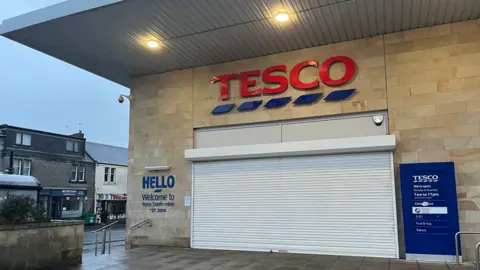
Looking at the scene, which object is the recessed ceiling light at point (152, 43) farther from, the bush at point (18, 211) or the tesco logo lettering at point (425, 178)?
the tesco logo lettering at point (425, 178)

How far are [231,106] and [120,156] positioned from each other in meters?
32.6

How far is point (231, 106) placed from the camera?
11.8 meters

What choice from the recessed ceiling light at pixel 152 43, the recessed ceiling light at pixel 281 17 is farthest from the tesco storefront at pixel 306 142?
the recessed ceiling light at pixel 281 17

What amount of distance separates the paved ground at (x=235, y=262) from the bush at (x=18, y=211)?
1.38m

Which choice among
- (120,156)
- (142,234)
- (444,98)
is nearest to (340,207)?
(444,98)

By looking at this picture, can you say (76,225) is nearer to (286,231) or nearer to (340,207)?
(286,231)

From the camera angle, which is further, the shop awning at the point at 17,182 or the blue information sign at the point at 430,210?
the shop awning at the point at 17,182

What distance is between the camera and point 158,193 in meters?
12.4

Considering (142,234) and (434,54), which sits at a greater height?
(434,54)

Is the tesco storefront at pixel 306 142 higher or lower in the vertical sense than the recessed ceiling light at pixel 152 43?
lower

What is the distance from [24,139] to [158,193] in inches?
937

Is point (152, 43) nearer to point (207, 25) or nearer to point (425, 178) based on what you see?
point (207, 25)

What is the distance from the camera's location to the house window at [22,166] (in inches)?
1216

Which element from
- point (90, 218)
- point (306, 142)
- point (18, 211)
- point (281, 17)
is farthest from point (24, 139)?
point (281, 17)
